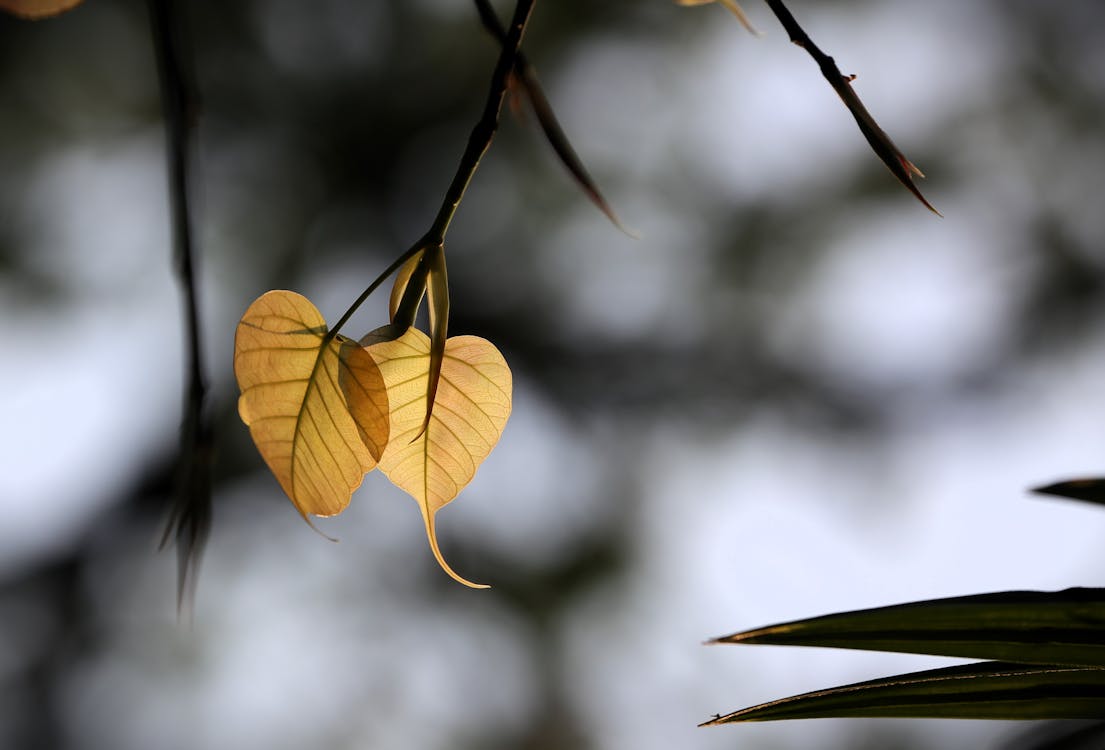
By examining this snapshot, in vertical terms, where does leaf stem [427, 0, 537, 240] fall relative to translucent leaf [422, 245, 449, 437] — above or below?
above

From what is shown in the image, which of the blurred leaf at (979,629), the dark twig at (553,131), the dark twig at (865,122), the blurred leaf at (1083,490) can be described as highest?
Answer: the dark twig at (865,122)

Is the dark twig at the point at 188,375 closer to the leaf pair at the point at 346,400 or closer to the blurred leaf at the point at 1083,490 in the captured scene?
the leaf pair at the point at 346,400

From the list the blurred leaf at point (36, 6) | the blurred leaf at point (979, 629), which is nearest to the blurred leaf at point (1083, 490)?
the blurred leaf at point (979, 629)

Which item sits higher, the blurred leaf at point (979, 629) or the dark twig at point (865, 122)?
the dark twig at point (865, 122)

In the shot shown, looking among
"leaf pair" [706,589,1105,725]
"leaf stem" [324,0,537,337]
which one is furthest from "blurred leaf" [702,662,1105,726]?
"leaf stem" [324,0,537,337]

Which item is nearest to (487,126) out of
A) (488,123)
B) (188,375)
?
(488,123)

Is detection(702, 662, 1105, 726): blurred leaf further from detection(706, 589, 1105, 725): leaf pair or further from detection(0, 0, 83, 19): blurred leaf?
detection(0, 0, 83, 19): blurred leaf
